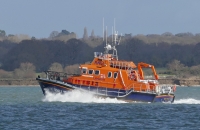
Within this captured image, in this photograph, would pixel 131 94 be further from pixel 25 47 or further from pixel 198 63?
pixel 25 47

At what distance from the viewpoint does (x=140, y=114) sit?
140ft

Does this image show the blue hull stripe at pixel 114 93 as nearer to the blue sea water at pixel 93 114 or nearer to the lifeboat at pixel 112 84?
the lifeboat at pixel 112 84

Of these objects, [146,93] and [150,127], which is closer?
[150,127]

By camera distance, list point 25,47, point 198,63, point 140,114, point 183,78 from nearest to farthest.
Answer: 1. point 140,114
2. point 183,78
3. point 198,63
4. point 25,47

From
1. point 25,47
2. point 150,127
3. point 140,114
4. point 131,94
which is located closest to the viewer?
point 150,127

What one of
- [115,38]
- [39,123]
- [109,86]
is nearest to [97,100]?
[109,86]

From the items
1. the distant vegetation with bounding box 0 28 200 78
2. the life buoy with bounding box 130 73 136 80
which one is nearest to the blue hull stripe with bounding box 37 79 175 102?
the life buoy with bounding box 130 73 136 80

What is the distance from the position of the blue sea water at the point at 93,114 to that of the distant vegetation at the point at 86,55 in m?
75.3

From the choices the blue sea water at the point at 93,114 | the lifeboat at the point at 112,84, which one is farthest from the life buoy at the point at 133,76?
the blue sea water at the point at 93,114

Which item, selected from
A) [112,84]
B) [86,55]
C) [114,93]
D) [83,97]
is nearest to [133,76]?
[112,84]

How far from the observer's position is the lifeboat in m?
50.3

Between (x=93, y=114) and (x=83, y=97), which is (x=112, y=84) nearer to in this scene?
(x=83, y=97)

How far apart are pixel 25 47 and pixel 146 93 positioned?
10030 cm

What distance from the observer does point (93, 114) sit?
42.2 metres
